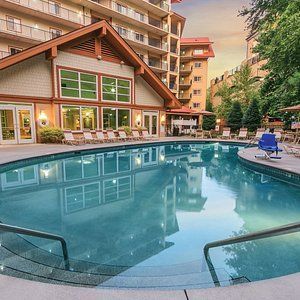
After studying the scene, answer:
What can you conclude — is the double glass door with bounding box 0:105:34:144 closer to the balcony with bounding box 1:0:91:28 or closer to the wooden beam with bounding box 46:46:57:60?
the wooden beam with bounding box 46:46:57:60

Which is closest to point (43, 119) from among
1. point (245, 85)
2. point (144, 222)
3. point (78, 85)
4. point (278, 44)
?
point (78, 85)

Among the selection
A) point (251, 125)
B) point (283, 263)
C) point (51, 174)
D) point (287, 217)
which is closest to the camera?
point (283, 263)

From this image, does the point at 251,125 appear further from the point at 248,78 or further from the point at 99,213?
the point at 99,213

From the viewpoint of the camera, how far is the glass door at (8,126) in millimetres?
13062

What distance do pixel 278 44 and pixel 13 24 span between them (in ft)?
56.7

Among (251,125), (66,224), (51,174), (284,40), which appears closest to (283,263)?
(66,224)

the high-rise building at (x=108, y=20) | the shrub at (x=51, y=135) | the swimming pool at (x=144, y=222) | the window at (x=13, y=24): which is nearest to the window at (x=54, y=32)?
the high-rise building at (x=108, y=20)

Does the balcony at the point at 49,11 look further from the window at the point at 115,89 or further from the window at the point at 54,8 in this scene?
the window at the point at 115,89

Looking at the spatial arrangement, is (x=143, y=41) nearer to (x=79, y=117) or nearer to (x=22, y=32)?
(x=22, y=32)

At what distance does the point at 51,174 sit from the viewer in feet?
26.3

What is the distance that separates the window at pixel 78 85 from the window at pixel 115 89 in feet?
2.71

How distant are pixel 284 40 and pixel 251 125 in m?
9.82

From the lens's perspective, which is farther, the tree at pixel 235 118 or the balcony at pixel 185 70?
the balcony at pixel 185 70

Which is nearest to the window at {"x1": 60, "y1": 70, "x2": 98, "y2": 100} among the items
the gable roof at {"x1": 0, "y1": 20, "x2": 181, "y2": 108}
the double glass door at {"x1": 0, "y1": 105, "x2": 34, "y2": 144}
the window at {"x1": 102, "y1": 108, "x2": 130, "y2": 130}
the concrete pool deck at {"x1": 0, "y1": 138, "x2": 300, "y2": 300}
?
the window at {"x1": 102, "y1": 108, "x2": 130, "y2": 130}
